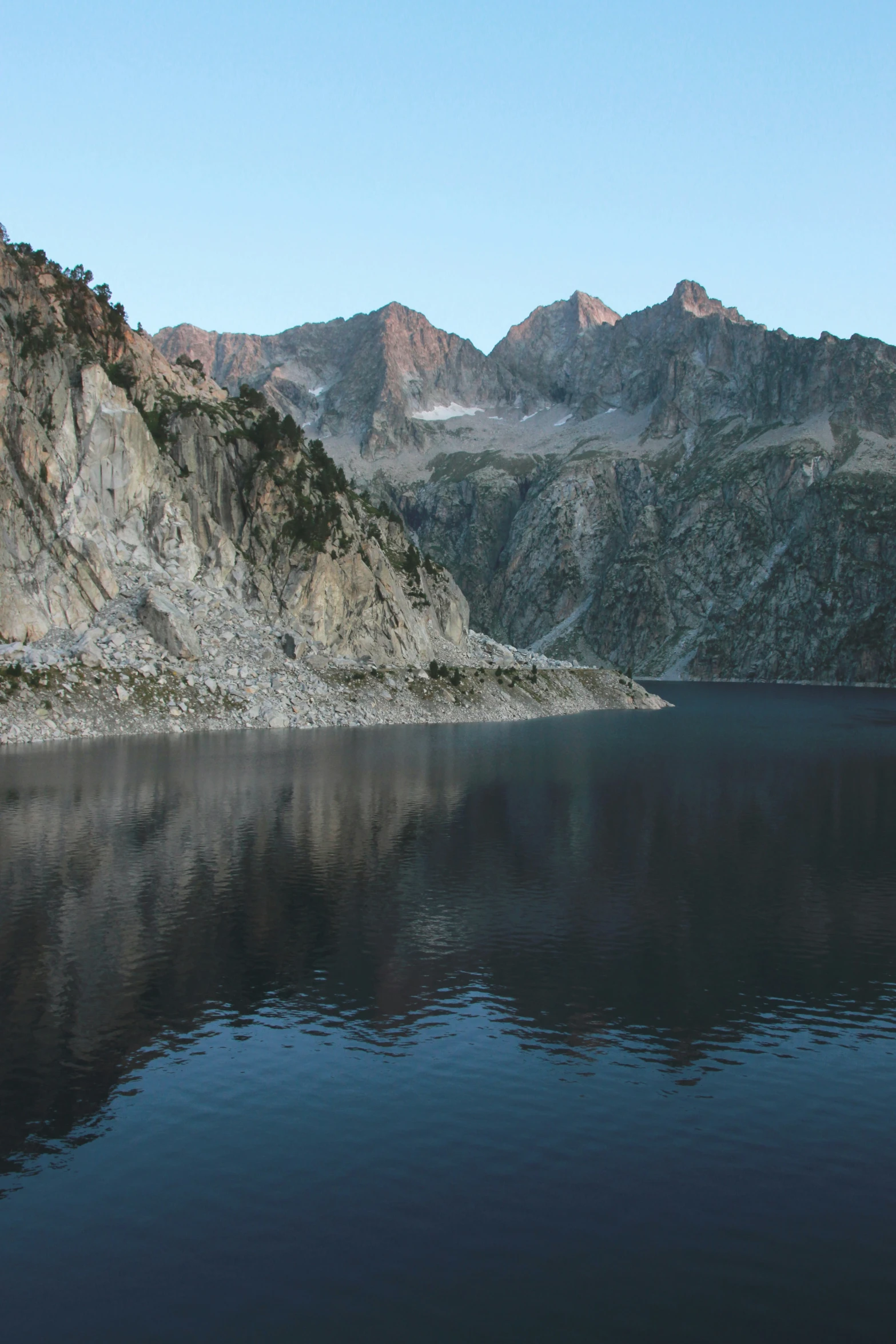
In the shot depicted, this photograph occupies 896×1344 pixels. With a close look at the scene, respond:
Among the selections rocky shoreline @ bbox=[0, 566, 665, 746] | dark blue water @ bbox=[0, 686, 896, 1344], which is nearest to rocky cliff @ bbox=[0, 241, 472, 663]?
rocky shoreline @ bbox=[0, 566, 665, 746]

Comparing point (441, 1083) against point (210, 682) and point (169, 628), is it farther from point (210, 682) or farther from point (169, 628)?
point (169, 628)

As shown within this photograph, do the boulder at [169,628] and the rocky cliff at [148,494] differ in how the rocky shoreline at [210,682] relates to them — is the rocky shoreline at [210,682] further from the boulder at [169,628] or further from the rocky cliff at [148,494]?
the rocky cliff at [148,494]

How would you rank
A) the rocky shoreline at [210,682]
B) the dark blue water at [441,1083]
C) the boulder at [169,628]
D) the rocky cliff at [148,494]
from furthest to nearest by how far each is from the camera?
the rocky cliff at [148,494]
the boulder at [169,628]
the rocky shoreline at [210,682]
the dark blue water at [441,1083]

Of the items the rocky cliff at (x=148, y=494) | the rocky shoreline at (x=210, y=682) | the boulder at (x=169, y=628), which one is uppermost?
the rocky cliff at (x=148, y=494)

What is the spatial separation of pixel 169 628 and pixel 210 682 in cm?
798

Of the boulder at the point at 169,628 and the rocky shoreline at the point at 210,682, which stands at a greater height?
the boulder at the point at 169,628

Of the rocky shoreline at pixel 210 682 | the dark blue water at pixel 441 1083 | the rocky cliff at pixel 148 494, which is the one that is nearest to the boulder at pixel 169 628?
the rocky shoreline at pixel 210 682

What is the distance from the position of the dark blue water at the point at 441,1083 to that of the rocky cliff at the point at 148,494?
66107 mm

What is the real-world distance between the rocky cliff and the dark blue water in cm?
6611

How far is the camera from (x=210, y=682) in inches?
4707

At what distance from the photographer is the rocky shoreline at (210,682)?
346ft

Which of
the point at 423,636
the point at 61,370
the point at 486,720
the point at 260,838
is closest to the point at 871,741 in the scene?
the point at 486,720

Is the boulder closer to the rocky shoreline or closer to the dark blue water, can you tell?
the rocky shoreline

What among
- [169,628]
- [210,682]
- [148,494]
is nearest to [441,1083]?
[210,682]
